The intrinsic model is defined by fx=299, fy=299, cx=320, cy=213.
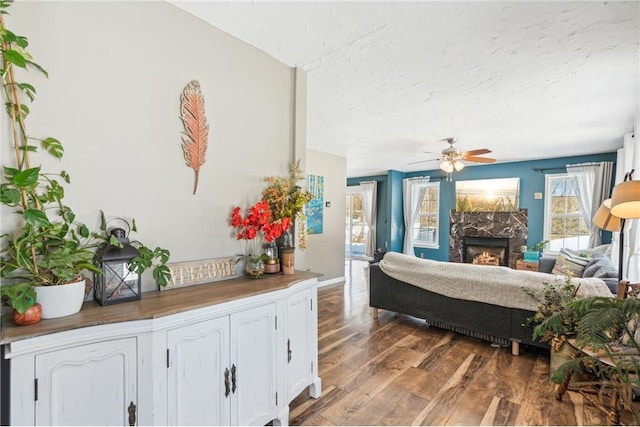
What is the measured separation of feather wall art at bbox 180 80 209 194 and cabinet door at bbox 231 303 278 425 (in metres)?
0.83

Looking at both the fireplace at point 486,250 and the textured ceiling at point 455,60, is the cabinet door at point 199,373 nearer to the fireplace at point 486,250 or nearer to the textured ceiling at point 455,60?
the textured ceiling at point 455,60

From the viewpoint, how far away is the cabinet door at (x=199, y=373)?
131 cm

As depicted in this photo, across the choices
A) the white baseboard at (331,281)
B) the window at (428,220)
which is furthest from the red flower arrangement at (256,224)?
the window at (428,220)

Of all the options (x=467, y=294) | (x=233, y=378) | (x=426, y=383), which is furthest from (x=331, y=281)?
(x=233, y=378)

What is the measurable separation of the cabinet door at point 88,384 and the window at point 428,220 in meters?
7.23

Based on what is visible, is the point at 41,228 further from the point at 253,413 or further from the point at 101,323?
the point at 253,413

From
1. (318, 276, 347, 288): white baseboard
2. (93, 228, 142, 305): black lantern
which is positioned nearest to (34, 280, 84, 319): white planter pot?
(93, 228, 142, 305): black lantern

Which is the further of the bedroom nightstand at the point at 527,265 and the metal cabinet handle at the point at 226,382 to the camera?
the bedroom nightstand at the point at 527,265

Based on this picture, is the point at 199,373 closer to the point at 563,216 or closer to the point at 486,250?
the point at 486,250

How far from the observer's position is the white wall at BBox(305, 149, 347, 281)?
5.24 meters

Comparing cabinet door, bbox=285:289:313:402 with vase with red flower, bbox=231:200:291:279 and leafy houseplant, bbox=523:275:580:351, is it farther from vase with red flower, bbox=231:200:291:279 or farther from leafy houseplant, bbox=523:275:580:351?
leafy houseplant, bbox=523:275:580:351

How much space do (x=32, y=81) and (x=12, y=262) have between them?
0.75m

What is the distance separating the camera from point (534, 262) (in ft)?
18.1

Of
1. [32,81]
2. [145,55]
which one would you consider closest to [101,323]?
[32,81]
